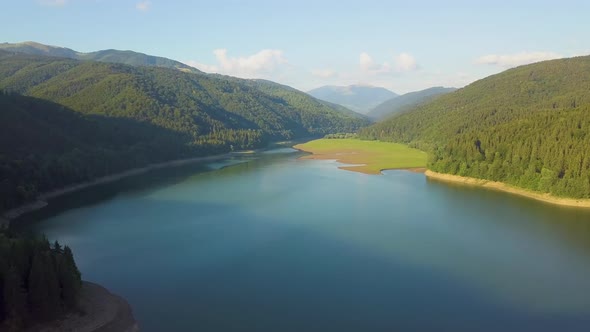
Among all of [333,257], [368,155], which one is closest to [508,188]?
[333,257]

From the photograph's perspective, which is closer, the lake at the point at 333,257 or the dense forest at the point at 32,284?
the dense forest at the point at 32,284

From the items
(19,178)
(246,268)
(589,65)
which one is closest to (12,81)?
(19,178)

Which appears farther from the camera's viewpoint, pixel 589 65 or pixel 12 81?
pixel 12 81

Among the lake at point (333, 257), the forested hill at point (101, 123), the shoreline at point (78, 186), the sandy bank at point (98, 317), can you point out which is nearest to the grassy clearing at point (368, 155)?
the forested hill at point (101, 123)

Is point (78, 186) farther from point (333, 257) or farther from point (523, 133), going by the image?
point (523, 133)

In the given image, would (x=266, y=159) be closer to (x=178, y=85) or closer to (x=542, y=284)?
(x=542, y=284)

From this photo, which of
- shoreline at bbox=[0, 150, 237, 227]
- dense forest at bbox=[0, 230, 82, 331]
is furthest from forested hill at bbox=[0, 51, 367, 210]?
dense forest at bbox=[0, 230, 82, 331]

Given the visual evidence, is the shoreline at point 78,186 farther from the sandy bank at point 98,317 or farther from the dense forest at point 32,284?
the sandy bank at point 98,317
